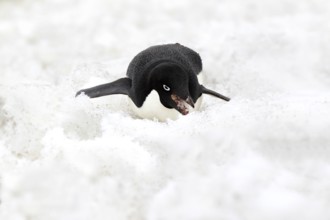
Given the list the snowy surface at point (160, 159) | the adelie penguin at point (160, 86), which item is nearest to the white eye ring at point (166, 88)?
the adelie penguin at point (160, 86)

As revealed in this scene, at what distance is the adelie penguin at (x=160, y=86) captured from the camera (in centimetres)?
176

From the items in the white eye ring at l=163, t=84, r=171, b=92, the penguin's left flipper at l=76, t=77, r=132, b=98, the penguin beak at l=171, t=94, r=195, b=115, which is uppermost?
the white eye ring at l=163, t=84, r=171, b=92

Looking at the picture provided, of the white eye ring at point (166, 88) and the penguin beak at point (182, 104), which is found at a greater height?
the white eye ring at point (166, 88)

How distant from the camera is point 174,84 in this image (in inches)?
69.1

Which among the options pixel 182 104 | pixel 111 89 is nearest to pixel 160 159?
pixel 182 104

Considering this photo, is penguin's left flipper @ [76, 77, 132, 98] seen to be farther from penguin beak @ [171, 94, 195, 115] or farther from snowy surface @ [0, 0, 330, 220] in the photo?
penguin beak @ [171, 94, 195, 115]

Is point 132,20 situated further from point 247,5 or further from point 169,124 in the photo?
point 169,124

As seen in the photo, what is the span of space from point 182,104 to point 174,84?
0.07m

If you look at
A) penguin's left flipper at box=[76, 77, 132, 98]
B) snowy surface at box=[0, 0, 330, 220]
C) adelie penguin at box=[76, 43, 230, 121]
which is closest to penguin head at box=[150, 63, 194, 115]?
adelie penguin at box=[76, 43, 230, 121]

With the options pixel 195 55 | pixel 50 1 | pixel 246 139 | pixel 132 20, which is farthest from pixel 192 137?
pixel 50 1

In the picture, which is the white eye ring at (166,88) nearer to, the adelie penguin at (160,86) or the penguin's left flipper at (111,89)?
the adelie penguin at (160,86)

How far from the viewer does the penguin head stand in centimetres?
175

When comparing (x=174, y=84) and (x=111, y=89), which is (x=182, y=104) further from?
(x=111, y=89)

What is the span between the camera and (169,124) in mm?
1584
